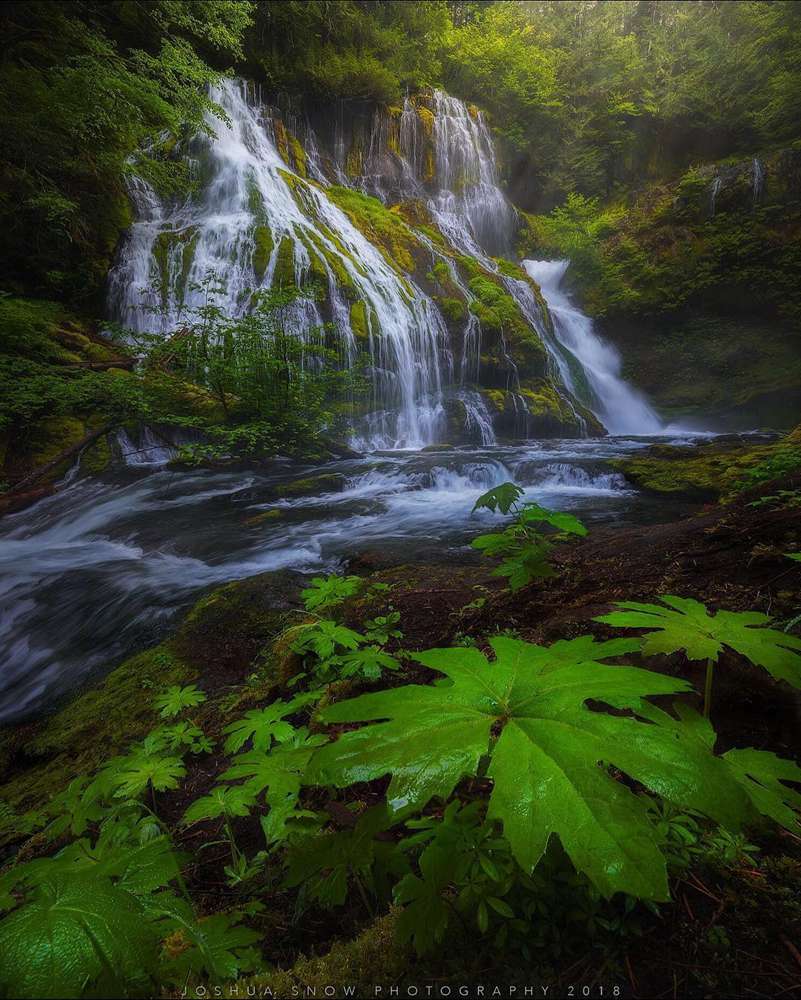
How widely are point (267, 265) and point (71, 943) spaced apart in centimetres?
1316

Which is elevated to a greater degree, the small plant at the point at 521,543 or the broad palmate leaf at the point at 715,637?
the broad palmate leaf at the point at 715,637

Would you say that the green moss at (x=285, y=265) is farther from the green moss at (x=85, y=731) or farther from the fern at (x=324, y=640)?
the fern at (x=324, y=640)

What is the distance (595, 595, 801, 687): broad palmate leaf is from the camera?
3.37 ft

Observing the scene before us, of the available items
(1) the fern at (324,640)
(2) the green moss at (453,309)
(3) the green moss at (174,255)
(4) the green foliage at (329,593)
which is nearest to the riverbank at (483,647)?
(1) the fern at (324,640)

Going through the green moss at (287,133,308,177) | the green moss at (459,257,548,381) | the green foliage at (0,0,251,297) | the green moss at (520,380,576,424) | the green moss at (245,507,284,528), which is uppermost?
the green moss at (287,133,308,177)

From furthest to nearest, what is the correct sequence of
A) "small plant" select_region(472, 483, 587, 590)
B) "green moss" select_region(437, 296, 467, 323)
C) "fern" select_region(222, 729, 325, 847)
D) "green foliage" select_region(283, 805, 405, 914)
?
"green moss" select_region(437, 296, 467, 323)
"small plant" select_region(472, 483, 587, 590)
"fern" select_region(222, 729, 325, 847)
"green foliage" select_region(283, 805, 405, 914)

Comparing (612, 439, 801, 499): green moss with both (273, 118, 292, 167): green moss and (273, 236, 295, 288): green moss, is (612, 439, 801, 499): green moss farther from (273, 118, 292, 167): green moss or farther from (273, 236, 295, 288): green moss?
(273, 118, 292, 167): green moss

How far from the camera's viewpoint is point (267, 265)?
38.1ft

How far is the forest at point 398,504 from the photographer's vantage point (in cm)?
77

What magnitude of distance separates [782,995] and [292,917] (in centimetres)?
96

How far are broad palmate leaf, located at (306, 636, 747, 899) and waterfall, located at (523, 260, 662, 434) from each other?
17023mm

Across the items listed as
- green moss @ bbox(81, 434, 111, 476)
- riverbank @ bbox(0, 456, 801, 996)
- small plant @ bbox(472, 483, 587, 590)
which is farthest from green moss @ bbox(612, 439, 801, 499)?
green moss @ bbox(81, 434, 111, 476)

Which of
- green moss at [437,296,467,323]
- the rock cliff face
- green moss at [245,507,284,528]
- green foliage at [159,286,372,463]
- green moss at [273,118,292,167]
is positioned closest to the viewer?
green moss at [245,507,284,528]

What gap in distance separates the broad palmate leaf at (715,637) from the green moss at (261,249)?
12.6 m
